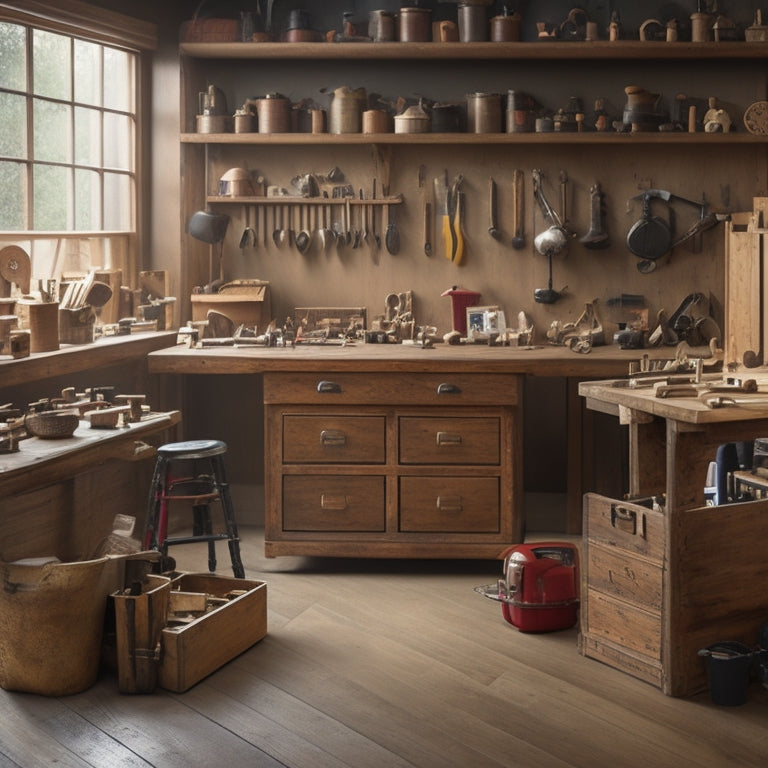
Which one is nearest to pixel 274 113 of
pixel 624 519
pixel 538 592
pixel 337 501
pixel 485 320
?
pixel 485 320

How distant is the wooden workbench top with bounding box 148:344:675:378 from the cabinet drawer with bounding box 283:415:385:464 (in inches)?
8.5

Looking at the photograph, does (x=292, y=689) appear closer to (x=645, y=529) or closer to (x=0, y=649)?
(x=0, y=649)

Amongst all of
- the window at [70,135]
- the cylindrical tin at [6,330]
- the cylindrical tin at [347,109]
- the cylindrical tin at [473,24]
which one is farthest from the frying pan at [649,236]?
the cylindrical tin at [6,330]

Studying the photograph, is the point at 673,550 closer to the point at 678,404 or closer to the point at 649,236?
the point at 678,404

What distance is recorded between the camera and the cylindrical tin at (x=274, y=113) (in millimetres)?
5340

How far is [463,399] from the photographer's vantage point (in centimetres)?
467

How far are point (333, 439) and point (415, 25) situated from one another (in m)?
1.96

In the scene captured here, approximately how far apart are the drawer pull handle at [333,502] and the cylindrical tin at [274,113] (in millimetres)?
1790

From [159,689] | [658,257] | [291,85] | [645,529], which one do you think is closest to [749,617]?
[645,529]

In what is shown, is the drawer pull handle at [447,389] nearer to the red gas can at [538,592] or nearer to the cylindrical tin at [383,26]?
the red gas can at [538,592]

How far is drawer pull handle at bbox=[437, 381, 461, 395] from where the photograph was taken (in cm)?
466

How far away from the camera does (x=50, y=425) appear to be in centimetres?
373

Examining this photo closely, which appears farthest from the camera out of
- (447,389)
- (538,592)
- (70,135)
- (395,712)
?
(70,135)

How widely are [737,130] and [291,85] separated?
213 cm
